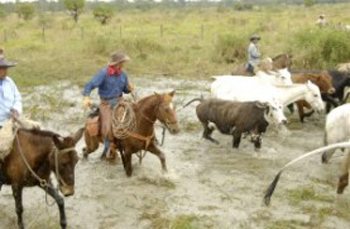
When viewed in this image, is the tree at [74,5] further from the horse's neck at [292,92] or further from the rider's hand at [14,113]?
the rider's hand at [14,113]

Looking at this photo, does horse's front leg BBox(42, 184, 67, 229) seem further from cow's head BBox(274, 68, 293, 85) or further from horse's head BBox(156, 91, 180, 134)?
cow's head BBox(274, 68, 293, 85)

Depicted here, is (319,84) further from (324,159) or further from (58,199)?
(58,199)

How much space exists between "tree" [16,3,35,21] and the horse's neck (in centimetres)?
4244

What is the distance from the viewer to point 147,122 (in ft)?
27.1

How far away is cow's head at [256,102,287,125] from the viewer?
9.62 metres

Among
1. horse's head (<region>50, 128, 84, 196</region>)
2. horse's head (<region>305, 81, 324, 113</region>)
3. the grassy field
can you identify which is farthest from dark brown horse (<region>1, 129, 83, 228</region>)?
the grassy field

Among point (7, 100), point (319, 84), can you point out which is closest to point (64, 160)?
point (7, 100)

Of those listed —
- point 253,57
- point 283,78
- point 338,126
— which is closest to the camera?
point 338,126

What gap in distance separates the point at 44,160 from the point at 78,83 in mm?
12275

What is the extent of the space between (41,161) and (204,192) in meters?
2.88

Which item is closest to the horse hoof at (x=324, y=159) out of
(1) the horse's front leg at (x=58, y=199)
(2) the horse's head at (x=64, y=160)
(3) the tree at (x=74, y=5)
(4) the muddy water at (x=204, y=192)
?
(4) the muddy water at (x=204, y=192)

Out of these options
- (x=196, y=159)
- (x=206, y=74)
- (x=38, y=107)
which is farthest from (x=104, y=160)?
(x=206, y=74)

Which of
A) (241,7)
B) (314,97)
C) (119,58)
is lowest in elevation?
(241,7)

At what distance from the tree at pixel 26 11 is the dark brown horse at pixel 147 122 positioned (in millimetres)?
44517
